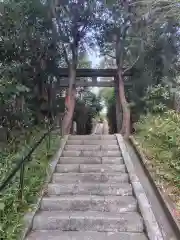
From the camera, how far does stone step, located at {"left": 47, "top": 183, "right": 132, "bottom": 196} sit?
4.84 meters

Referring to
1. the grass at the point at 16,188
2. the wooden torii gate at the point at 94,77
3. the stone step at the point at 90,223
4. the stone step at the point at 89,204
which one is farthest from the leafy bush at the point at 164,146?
the wooden torii gate at the point at 94,77

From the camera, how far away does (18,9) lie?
787 cm

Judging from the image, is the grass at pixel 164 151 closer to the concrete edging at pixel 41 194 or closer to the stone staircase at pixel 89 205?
the stone staircase at pixel 89 205

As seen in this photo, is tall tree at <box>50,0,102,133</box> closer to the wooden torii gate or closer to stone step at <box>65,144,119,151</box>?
the wooden torii gate

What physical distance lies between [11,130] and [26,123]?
2.19 feet

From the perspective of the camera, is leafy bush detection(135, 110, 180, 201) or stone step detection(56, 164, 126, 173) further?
stone step detection(56, 164, 126, 173)

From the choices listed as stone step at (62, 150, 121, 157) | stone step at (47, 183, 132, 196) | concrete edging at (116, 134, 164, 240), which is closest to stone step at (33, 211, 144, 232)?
concrete edging at (116, 134, 164, 240)

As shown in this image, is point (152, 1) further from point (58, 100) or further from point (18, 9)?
point (58, 100)

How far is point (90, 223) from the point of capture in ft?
12.9

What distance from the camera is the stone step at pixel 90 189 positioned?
4.84m

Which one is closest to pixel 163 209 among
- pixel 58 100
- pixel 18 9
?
pixel 18 9

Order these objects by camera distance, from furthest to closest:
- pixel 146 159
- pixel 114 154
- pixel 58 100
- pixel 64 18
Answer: pixel 58 100, pixel 64 18, pixel 114 154, pixel 146 159

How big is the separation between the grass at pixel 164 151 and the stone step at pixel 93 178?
0.56 m

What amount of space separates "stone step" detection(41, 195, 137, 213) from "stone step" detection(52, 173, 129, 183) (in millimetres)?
806
